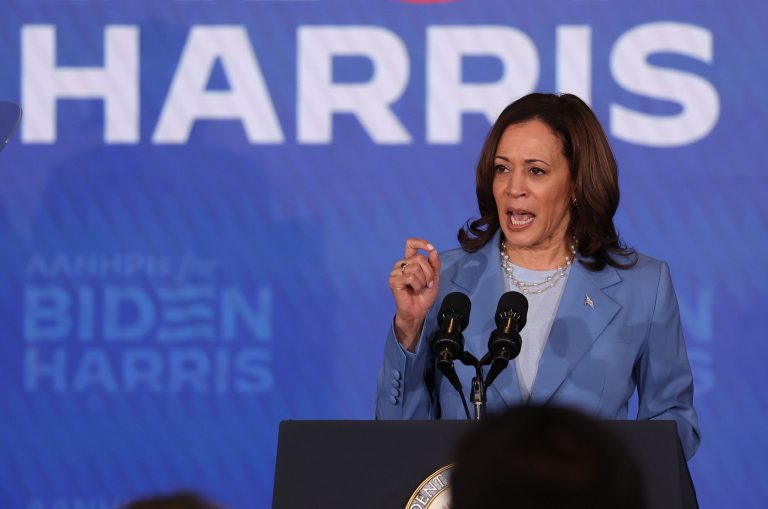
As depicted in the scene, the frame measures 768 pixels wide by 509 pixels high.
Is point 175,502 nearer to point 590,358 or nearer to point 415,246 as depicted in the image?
point 415,246

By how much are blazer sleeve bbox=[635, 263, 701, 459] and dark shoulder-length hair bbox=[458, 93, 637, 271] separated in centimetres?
14

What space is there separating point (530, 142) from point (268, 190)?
62.4 inches

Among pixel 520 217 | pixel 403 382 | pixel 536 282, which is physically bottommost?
pixel 403 382

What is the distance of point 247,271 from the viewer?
13.2 ft

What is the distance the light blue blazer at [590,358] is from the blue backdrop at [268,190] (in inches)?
56.4

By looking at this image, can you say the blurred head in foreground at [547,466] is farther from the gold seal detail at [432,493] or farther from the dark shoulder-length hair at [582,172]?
the dark shoulder-length hair at [582,172]

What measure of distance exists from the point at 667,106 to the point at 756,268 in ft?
1.98

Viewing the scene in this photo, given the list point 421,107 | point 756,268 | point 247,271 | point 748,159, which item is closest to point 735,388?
point 756,268

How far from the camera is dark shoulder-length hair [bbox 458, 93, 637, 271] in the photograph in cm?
264

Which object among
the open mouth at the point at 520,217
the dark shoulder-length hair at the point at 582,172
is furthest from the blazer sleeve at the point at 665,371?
the open mouth at the point at 520,217

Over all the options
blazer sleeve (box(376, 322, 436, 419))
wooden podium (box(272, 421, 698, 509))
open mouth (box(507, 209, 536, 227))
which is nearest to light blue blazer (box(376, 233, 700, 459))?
blazer sleeve (box(376, 322, 436, 419))

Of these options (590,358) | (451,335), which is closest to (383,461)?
(451,335)

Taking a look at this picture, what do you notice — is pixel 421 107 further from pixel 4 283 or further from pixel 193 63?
pixel 4 283

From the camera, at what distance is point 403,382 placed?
2324mm
